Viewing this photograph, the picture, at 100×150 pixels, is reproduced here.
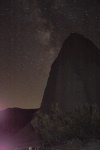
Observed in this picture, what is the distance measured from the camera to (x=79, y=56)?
220 ft

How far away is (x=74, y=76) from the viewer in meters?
62.3

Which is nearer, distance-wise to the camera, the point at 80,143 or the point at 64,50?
the point at 80,143

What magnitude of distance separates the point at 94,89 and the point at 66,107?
6.98 metres

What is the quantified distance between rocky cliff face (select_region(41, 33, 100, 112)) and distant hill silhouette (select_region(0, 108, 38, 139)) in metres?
28.0

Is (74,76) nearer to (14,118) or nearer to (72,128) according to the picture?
(72,128)

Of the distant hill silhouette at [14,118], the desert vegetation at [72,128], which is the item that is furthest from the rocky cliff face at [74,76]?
the distant hill silhouette at [14,118]

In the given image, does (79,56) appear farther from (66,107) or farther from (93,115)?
(93,115)

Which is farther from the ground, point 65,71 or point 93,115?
point 93,115

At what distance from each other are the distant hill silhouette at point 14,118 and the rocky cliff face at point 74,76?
91.7ft

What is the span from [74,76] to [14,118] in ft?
161

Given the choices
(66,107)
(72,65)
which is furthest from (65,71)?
(66,107)

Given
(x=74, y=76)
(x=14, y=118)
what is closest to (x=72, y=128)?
(x=74, y=76)

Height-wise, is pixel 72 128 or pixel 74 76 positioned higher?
pixel 72 128

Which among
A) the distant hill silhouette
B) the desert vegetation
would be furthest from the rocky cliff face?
the distant hill silhouette
